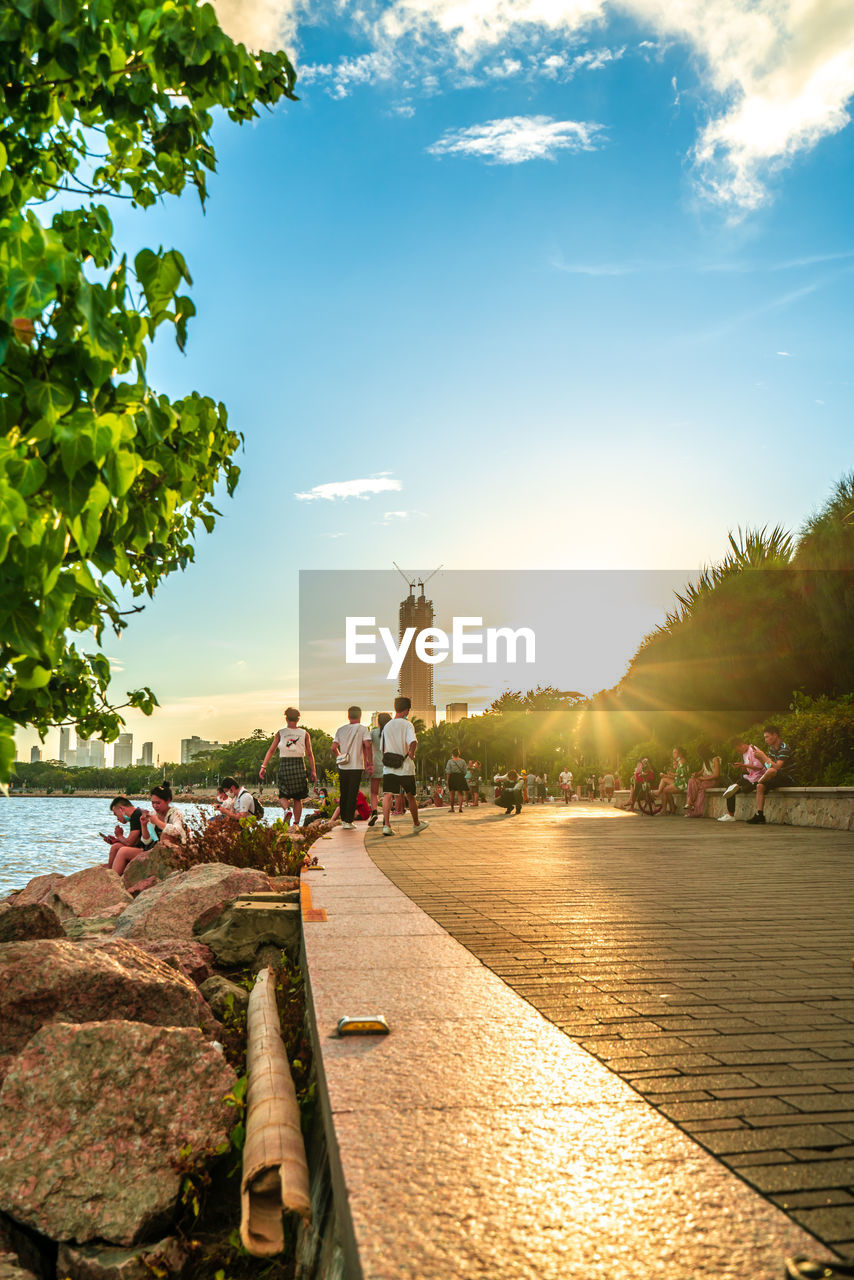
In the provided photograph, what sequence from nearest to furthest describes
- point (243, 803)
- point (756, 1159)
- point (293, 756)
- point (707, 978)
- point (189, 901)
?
point (756, 1159)
point (707, 978)
point (189, 901)
point (293, 756)
point (243, 803)

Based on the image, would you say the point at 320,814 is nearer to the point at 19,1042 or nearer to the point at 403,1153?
the point at 19,1042

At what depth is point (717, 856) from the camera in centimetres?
1138

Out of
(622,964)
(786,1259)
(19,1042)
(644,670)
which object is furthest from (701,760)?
(786,1259)

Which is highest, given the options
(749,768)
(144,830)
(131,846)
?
(749,768)

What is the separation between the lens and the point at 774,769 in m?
17.2

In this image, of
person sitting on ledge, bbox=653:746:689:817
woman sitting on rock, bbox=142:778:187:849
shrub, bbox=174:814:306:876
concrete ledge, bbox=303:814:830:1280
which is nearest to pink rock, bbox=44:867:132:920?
woman sitting on rock, bbox=142:778:187:849

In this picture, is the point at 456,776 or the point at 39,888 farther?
the point at 456,776

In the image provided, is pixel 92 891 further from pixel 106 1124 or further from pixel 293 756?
pixel 106 1124

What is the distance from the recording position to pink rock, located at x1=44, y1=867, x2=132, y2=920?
1352cm

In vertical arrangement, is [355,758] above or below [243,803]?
above

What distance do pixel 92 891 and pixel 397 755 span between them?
4.72 meters

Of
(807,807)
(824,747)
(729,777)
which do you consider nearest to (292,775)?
(807,807)

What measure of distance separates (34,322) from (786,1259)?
2.95m

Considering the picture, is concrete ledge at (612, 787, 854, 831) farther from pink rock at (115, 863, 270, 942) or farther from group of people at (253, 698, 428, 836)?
pink rock at (115, 863, 270, 942)
